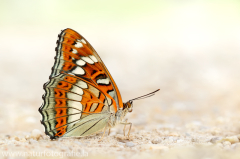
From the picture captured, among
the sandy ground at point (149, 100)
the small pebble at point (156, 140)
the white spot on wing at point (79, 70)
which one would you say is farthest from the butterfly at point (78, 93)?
the small pebble at point (156, 140)

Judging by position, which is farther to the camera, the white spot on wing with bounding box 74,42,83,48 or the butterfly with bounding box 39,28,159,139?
the white spot on wing with bounding box 74,42,83,48

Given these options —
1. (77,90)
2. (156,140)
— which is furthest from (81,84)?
(156,140)

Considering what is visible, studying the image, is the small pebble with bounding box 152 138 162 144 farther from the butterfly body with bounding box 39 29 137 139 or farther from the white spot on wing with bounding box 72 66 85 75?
the white spot on wing with bounding box 72 66 85 75

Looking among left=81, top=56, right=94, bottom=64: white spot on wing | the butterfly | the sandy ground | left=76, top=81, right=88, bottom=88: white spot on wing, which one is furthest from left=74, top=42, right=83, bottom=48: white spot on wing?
the sandy ground

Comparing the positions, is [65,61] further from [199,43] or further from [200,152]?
[199,43]

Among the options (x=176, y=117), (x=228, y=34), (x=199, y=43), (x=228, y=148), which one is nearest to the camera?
(x=228, y=148)

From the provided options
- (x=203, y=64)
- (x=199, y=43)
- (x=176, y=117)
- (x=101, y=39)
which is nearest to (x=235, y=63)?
(x=203, y=64)
